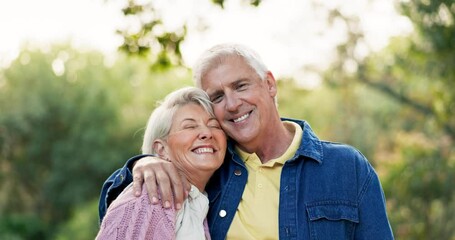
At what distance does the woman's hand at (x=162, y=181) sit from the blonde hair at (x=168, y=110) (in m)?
0.13

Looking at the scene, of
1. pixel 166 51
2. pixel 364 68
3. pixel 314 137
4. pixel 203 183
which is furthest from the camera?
pixel 364 68

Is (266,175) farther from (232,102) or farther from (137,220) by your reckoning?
(137,220)

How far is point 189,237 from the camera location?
9.24 feet

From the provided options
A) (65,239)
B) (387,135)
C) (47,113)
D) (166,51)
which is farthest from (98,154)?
(166,51)

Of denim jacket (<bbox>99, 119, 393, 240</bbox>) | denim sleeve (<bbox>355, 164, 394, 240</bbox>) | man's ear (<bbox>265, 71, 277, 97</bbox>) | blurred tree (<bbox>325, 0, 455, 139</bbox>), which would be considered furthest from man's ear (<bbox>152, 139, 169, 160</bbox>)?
blurred tree (<bbox>325, 0, 455, 139</bbox>)

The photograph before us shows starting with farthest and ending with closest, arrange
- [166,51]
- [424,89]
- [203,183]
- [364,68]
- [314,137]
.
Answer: [424,89]
[364,68]
[166,51]
[314,137]
[203,183]

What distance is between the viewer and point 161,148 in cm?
305

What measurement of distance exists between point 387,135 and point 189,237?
71.6 ft

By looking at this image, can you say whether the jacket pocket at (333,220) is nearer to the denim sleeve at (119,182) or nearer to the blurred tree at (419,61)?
the denim sleeve at (119,182)

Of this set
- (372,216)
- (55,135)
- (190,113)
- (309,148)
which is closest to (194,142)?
(190,113)

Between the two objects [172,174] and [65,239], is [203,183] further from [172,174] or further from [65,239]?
[65,239]

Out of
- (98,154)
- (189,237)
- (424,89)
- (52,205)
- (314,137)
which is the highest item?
(314,137)

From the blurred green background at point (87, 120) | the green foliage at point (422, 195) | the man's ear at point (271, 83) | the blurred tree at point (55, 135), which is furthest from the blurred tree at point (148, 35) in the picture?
the blurred tree at point (55, 135)

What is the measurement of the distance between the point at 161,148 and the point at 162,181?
0.91 feet
